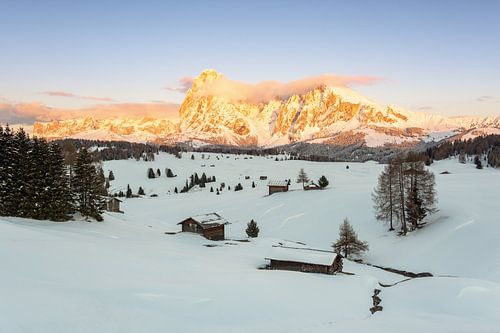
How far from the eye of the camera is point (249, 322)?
19984 mm

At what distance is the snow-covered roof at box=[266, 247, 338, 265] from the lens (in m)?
40.5

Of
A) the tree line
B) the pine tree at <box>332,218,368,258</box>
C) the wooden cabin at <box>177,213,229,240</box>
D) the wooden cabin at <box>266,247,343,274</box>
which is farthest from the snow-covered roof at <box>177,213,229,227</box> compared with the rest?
the pine tree at <box>332,218,368,258</box>

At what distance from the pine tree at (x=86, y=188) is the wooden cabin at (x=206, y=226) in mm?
14792

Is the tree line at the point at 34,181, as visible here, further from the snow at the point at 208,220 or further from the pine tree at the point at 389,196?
the pine tree at the point at 389,196

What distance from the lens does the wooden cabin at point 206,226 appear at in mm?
60562

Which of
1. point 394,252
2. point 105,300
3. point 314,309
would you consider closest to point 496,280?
point 394,252

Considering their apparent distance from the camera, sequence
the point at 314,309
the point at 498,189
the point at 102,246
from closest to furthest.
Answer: the point at 314,309 < the point at 102,246 < the point at 498,189

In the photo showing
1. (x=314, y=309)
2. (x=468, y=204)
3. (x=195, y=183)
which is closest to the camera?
(x=314, y=309)

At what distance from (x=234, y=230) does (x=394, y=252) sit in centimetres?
3278

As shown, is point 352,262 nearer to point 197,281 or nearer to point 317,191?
point 197,281

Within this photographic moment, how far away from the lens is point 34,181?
45188 mm

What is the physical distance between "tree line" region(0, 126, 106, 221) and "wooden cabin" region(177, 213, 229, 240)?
59.7ft

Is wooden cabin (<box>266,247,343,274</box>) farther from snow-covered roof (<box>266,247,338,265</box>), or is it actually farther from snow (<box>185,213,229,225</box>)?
snow (<box>185,213,229,225</box>)

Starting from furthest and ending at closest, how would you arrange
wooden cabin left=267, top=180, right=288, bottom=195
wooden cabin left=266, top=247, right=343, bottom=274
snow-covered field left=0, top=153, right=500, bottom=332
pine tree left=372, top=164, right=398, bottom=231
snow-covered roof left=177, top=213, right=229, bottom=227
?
wooden cabin left=267, top=180, right=288, bottom=195 → snow-covered roof left=177, top=213, right=229, bottom=227 → pine tree left=372, top=164, right=398, bottom=231 → wooden cabin left=266, top=247, right=343, bottom=274 → snow-covered field left=0, top=153, right=500, bottom=332
